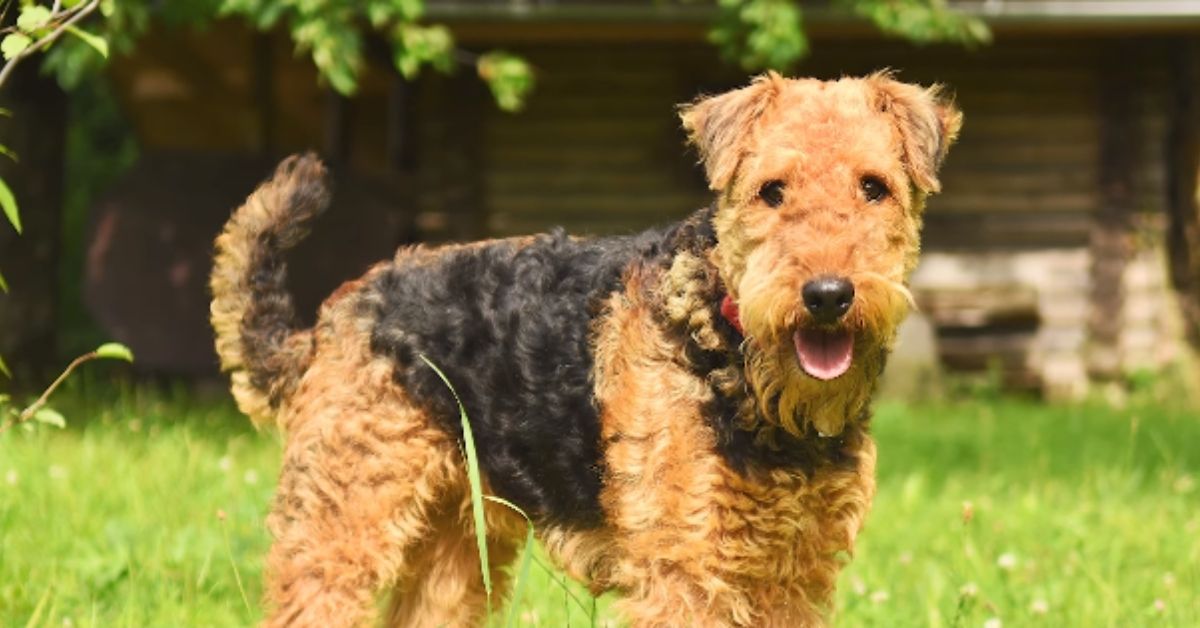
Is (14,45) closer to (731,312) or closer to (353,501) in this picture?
(353,501)

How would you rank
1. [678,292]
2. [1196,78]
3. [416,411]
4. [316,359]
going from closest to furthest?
[678,292] → [416,411] → [316,359] → [1196,78]

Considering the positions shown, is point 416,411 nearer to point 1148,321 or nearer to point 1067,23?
point 1067,23

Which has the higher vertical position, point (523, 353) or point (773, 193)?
point (773, 193)

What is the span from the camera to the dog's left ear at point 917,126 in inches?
120

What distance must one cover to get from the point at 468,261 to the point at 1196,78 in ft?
30.1

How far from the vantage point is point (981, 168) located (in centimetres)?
1129

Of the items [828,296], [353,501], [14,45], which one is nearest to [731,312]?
[828,296]

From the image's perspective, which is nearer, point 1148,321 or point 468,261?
point 468,261

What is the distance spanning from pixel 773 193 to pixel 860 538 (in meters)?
2.92

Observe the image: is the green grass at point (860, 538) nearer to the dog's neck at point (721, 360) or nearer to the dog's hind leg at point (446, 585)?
the dog's hind leg at point (446, 585)

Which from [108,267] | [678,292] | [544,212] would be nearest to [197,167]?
[108,267]

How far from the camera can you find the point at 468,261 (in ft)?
11.5

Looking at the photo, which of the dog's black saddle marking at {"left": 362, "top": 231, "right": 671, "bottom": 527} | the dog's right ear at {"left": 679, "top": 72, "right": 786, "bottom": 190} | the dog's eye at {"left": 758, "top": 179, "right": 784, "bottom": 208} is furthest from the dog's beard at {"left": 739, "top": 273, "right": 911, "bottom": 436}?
the dog's black saddle marking at {"left": 362, "top": 231, "right": 671, "bottom": 527}

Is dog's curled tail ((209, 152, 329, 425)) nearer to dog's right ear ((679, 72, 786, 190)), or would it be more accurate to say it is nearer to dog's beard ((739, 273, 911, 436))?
dog's right ear ((679, 72, 786, 190))
